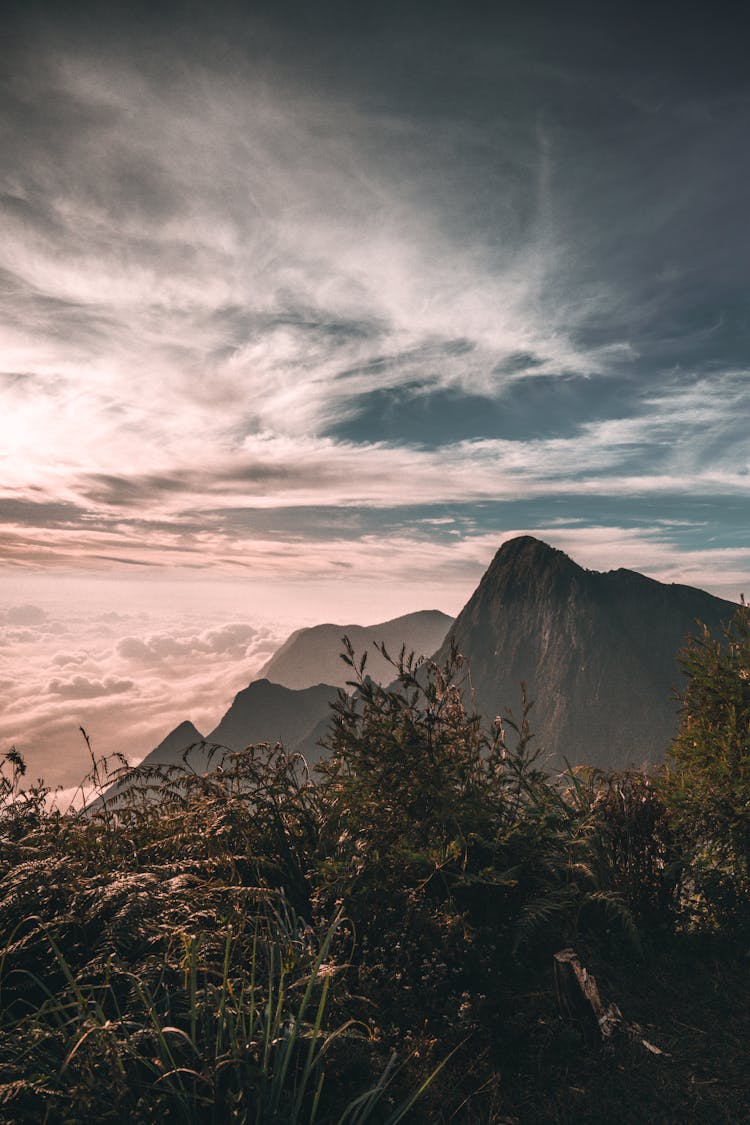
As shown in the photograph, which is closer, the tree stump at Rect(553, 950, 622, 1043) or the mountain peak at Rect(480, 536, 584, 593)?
the tree stump at Rect(553, 950, 622, 1043)

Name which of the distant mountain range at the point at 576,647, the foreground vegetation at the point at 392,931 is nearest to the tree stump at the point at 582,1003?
the foreground vegetation at the point at 392,931

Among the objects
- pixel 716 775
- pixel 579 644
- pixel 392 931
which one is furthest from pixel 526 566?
pixel 392 931

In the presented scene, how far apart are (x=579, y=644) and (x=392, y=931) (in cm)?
15644

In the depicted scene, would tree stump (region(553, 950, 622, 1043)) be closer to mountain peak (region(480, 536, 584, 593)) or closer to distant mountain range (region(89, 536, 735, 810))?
distant mountain range (region(89, 536, 735, 810))

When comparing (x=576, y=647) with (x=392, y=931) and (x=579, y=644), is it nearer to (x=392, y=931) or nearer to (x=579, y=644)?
(x=579, y=644)

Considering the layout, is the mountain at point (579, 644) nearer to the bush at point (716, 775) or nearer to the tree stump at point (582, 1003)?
the bush at point (716, 775)

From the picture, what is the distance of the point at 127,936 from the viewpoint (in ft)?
10.7

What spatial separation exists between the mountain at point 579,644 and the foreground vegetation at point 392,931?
10487 centimetres

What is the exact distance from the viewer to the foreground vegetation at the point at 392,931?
103 inches

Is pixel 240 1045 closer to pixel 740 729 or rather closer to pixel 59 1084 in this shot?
pixel 59 1084

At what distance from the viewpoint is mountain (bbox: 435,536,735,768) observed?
11588cm

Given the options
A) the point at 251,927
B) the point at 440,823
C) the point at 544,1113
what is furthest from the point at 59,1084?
the point at 440,823

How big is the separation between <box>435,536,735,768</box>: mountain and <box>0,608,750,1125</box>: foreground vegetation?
105 m

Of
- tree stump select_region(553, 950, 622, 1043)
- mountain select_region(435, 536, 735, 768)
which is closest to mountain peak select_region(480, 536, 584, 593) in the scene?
mountain select_region(435, 536, 735, 768)
